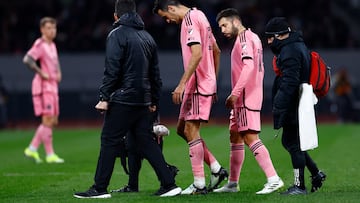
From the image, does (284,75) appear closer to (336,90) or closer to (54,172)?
(54,172)

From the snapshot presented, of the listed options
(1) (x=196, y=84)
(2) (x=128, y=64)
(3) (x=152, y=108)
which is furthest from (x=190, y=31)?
(3) (x=152, y=108)

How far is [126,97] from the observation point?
12.4m

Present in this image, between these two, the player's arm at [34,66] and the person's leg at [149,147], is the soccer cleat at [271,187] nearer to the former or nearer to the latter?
the person's leg at [149,147]

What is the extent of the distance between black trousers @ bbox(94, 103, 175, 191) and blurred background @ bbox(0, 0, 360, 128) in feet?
76.4

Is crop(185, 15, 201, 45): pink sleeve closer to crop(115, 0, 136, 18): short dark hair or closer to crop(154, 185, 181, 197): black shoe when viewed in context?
crop(115, 0, 136, 18): short dark hair

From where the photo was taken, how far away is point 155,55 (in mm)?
12734

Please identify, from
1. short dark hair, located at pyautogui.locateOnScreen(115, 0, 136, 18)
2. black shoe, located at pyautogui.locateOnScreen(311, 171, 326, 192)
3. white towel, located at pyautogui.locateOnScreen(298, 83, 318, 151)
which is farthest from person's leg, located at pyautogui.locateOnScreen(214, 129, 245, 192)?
short dark hair, located at pyautogui.locateOnScreen(115, 0, 136, 18)

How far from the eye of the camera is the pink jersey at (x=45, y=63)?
1959cm

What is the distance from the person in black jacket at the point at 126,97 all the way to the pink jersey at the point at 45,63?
725 cm

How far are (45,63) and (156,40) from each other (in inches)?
777

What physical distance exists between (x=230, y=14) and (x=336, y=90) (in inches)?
931

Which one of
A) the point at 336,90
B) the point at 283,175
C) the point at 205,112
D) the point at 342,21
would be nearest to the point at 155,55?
the point at 205,112


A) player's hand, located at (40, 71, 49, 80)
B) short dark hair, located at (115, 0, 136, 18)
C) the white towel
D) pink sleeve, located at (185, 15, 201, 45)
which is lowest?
the white towel

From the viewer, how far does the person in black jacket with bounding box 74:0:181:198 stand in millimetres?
12273
